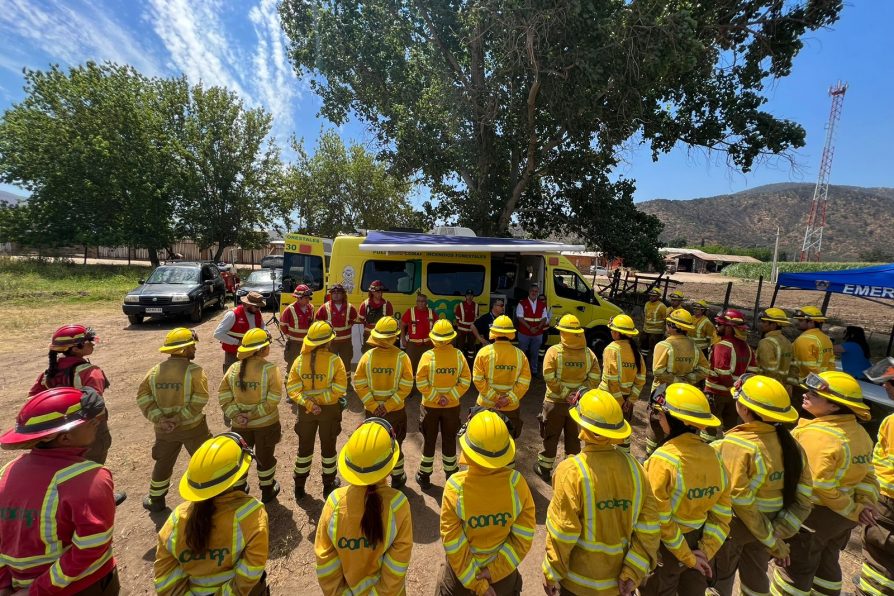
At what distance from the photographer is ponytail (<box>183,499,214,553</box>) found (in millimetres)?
1812

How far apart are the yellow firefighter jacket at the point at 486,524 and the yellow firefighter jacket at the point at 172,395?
2706mm

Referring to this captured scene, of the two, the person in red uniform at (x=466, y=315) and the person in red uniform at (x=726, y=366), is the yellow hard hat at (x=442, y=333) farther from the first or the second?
the person in red uniform at (x=726, y=366)

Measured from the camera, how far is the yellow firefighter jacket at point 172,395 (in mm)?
3447

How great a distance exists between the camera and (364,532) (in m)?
1.91

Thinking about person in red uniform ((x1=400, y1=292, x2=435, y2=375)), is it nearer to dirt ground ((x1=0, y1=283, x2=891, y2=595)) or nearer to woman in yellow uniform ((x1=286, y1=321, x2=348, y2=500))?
dirt ground ((x1=0, y1=283, x2=891, y2=595))

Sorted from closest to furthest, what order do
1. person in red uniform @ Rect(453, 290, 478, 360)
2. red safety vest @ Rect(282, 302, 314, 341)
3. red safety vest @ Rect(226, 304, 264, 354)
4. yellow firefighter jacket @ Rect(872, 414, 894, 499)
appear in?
yellow firefighter jacket @ Rect(872, 414, 894, 499) → red safety vest @ Rect(226, 304, 264, 354) → red safety vest @ Rect(282, 302, 314, 341) → person in red uniform @ Rect(453, 290, 478, 360)

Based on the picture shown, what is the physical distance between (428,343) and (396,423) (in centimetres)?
235

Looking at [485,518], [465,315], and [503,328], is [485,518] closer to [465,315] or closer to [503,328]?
[503,328]

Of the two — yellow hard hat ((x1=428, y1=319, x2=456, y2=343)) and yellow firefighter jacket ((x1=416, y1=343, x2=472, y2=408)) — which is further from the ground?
yellow hard hat ((x1=428, y1=319, x2=456, y2=343))

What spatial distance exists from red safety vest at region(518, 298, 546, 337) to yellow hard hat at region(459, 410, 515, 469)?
5175 mm

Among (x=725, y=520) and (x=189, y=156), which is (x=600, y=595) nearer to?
(x=725, y=520)

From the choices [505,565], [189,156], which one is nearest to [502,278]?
[505,565]

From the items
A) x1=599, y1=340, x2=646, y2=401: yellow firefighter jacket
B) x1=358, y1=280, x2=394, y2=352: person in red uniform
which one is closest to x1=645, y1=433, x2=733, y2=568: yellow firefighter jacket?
x1=599, y1=340, x2=646, y2=401: yellow firefighter jacket

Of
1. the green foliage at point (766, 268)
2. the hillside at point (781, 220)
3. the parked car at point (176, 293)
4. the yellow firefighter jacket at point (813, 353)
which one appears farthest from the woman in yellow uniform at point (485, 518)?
the hillside at point (781, 220)
